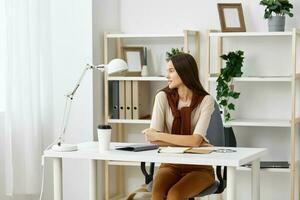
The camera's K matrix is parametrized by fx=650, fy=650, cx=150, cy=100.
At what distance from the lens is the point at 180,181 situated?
151 inches

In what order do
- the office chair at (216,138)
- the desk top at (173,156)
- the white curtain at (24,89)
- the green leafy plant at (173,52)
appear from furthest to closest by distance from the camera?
the green leafy plant at (173,52)
the white curtain at (24,89)
the office chair at (216,138)
the desk top at (173,156)

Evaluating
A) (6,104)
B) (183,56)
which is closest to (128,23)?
(6,104)

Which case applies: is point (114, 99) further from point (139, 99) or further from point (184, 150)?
point (184, 150)

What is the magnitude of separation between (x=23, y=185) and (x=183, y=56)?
1834 mm

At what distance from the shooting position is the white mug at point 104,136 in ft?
12.6

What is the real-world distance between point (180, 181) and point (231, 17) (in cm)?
186

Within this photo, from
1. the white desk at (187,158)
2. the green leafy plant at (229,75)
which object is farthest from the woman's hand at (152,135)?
the green leafy plant at (229,75)

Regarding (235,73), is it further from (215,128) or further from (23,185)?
(23,185)

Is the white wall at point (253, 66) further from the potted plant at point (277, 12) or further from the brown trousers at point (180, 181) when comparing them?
the brown trousers at point (180, 181)

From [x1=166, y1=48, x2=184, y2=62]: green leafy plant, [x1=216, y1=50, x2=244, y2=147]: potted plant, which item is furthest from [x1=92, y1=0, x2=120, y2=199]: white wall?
[x1=216, y1=50, x2=244, y2=147]: potted plant

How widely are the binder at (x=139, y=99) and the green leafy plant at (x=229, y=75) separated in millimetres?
712

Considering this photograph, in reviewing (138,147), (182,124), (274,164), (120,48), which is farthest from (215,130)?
(120,48)

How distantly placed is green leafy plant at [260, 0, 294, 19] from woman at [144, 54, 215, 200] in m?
1.29

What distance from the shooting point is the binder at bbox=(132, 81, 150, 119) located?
215 inches
